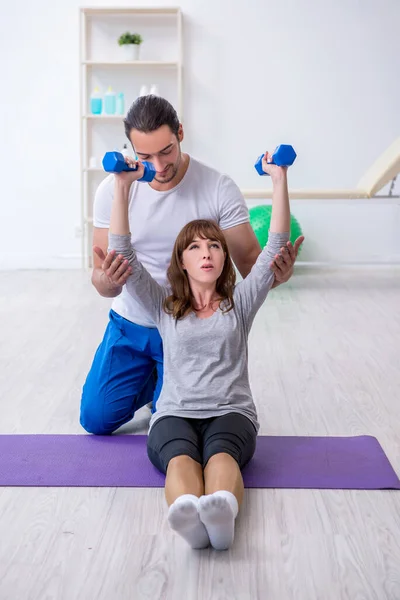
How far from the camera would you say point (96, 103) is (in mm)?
5109

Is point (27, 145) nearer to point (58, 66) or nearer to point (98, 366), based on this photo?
point (58, 66)

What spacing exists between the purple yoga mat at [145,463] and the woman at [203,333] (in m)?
0.09

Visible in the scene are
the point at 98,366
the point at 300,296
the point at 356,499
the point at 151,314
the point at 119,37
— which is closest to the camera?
the point at 356,499

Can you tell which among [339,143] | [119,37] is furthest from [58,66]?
[339,143]

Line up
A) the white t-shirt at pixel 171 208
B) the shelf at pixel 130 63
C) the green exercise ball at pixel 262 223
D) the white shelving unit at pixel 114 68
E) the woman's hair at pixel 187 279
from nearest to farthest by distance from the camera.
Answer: the woman's hair at pixel 187 279, the white t-shirt at pixel 171 208, the green exercise ball at pixel 262 223, the shelf at pixel 130 63, the white shelving unit at pixel 114 68

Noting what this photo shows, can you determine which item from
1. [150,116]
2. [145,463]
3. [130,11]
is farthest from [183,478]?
[130,11]

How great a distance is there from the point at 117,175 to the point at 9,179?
3665 millimetres

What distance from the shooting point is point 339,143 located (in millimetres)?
5367

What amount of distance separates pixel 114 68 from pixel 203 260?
358 centimetres

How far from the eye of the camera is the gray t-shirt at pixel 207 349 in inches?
78.5

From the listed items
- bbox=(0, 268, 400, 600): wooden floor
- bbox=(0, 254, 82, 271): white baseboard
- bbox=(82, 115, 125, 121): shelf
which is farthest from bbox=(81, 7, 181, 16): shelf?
bbox=(0, 268, 400, 600): wooden floor

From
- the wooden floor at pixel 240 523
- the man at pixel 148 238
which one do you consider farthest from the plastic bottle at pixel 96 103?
the man at pixel 148 238

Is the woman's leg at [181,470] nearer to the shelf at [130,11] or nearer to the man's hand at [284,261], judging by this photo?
the man's hand at [284,261]

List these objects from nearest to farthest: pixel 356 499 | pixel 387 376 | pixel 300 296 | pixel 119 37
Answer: pixel 356 499
pixel 387 376
pixel 300 296
pixel 119 37
